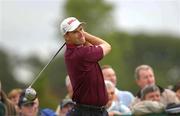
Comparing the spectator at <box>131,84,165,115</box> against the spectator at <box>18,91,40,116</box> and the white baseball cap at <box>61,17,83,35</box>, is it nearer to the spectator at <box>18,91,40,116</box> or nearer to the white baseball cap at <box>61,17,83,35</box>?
the spectator at <box>18,91,40,116</box>

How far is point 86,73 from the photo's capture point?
10906mm

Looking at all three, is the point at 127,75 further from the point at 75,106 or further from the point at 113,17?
the point at 75,106

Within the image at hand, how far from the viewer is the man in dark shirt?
35.7ft

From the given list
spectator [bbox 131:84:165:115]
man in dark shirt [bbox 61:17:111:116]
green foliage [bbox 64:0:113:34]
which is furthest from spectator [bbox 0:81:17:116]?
green foliage [bbox 64:0:113:34]

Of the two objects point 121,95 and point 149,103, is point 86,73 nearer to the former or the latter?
point 149,103

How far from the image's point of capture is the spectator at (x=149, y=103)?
1255cm

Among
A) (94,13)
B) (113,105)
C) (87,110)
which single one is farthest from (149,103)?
(94,13)

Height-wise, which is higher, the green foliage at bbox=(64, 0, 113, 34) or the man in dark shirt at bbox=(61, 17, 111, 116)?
the man in dark shirt at bbox=(61, 17, 111, 116)

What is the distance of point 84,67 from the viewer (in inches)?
429

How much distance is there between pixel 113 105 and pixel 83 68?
2510mm

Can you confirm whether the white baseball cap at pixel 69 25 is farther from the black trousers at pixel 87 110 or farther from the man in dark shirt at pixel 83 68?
the black trousers at pixel 87 110

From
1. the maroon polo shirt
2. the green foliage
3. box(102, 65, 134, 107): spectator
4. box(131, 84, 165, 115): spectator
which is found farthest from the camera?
the green foliage

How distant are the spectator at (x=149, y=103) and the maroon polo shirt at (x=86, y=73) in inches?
67.1

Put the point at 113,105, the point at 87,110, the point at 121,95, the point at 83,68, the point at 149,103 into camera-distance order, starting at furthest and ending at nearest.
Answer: the point at 121,95 < the point at 113,105 < the point at 149,103 < the point at 87,110 < the point at 83,68
